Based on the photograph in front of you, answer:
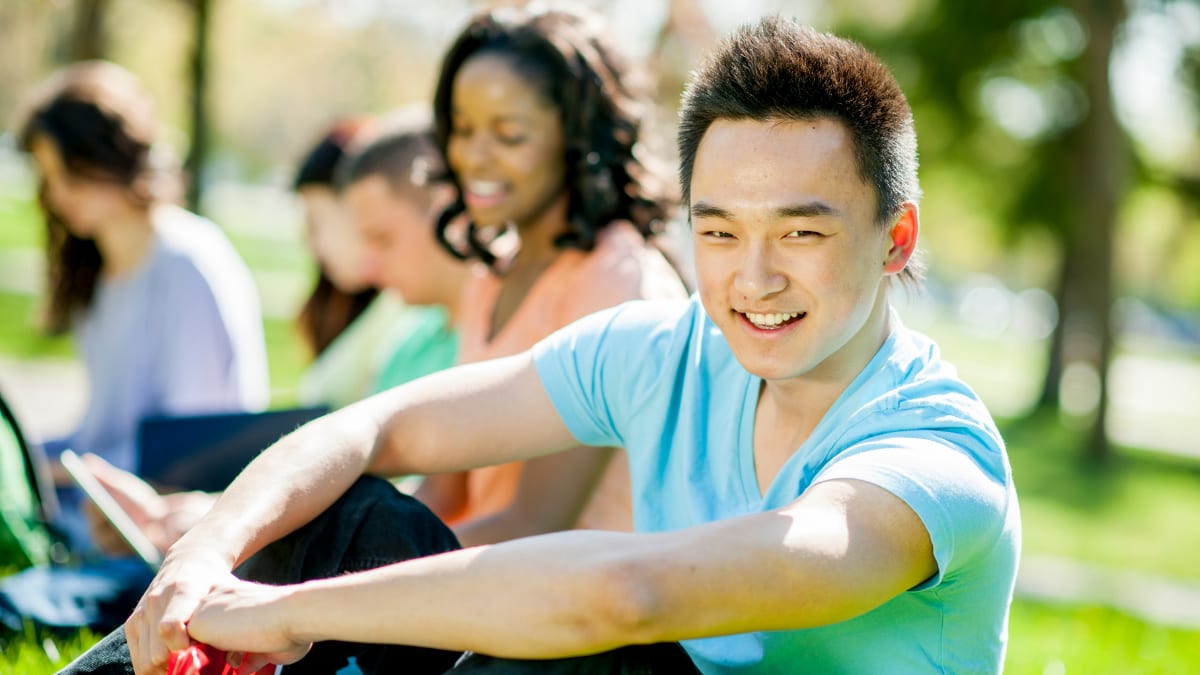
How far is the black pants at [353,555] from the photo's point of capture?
7.10 ft

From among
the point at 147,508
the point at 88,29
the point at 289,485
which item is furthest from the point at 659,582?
the point at 88,29

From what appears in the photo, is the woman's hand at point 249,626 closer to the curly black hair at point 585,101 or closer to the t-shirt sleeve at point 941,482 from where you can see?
the t-shirt sleeve at point 941,482

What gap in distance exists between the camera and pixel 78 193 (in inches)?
189

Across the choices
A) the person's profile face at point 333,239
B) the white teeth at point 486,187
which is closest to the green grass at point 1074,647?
the white teeth at point 486,187

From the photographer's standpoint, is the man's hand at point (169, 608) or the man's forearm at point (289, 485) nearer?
the man's hand at point (169, 608)

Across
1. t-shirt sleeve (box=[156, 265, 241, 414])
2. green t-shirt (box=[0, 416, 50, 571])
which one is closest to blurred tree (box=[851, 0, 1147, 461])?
t-shirt sleeve (box=[156, 265, 241, 414])

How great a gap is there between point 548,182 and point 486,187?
18 centimetres

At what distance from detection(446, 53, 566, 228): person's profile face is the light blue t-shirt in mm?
893

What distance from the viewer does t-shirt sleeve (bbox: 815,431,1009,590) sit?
1.72 metres

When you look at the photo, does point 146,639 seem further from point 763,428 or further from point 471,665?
point 763,428

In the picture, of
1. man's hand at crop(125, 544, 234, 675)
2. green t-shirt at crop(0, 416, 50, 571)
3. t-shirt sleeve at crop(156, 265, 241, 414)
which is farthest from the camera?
t-shirt sleeve at crop(156, 265, 241, 414)

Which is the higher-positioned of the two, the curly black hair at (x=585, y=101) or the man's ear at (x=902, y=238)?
the curly black hair at (x=585, y=101)

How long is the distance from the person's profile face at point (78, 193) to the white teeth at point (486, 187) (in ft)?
6.75

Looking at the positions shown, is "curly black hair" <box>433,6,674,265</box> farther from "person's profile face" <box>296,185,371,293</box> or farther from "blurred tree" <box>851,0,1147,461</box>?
"blurred tree" <box>851,0,1147,461</box>
